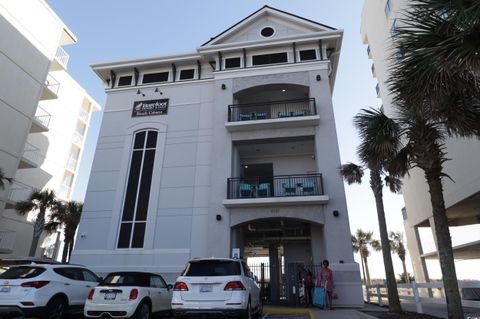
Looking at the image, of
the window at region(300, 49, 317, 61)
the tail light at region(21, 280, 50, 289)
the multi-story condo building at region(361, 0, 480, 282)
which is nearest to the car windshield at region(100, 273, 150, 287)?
the tail light at region(21, 280, 50, 289)

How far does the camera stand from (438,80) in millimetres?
6164

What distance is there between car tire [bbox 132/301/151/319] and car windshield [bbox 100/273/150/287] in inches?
20.4

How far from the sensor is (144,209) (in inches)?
661

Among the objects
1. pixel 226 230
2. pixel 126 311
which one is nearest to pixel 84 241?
pixel 226 230

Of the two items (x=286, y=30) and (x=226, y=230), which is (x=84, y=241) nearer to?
(x=226, y=230)

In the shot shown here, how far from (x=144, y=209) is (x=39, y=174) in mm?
16411

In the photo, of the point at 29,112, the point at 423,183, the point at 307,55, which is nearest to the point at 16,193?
the point at 29,112

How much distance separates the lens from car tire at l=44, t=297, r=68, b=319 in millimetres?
8037

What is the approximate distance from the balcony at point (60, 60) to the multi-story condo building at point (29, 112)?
1 cm

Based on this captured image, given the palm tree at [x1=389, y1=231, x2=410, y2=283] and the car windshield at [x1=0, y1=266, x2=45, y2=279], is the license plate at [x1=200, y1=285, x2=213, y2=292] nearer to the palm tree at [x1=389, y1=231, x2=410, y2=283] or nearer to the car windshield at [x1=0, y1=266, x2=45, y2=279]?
the car windshield at [x1=0, y1=266, x2=45, y2=279]

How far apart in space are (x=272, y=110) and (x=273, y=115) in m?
0.49

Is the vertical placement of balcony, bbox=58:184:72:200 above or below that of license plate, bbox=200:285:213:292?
above

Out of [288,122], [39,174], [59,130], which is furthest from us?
[59,130]

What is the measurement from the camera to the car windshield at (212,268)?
775cm
